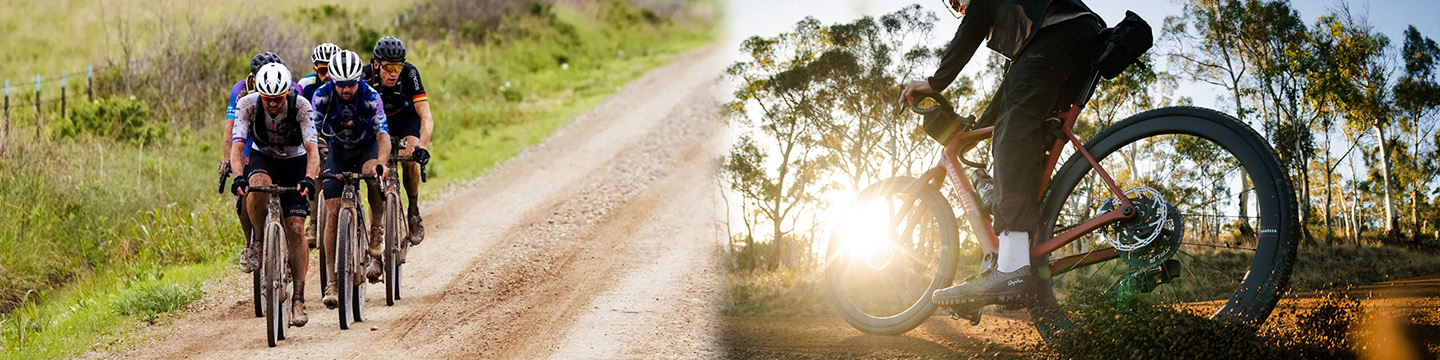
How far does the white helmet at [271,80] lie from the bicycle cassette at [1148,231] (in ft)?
17.7

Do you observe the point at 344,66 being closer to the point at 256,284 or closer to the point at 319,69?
the point at 319,69

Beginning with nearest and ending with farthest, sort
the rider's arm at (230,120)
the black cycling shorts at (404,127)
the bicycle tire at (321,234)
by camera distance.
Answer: the rider's arm at (230,120)
the bicycle tire at (321,234)
the black cycling shorts at (404,127)

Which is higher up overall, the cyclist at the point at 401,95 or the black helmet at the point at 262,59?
the black helmet at the point at 262,59

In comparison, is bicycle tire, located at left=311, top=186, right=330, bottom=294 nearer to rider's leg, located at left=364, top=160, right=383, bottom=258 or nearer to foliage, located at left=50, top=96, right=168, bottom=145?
rider's leg, located at left=364, top=160, right=383, bottom=258

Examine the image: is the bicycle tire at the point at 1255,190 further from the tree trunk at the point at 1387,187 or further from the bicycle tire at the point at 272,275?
the bicycle tire at the point at 272,275

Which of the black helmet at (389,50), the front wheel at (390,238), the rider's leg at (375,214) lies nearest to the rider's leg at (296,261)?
the rider's leg at (375,214)

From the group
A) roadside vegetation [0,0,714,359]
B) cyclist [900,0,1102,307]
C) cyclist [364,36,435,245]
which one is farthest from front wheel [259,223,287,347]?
cyclist [900,0,1102,307]

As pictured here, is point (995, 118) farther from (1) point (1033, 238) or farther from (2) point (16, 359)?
(2) point (16, 359)

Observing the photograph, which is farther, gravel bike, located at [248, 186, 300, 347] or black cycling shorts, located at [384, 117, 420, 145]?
black cycling shorts, located at [384, 117, 420, 145]

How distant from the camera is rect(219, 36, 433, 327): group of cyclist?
730 cm

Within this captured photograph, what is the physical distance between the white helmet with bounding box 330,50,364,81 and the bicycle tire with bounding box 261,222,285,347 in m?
1.21

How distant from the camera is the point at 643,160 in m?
17.5

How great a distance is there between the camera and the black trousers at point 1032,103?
4.90 meters

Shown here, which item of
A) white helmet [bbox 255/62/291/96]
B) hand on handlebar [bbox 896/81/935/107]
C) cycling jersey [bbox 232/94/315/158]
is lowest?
hand on handlebar [bbox 896/81/935/107]
